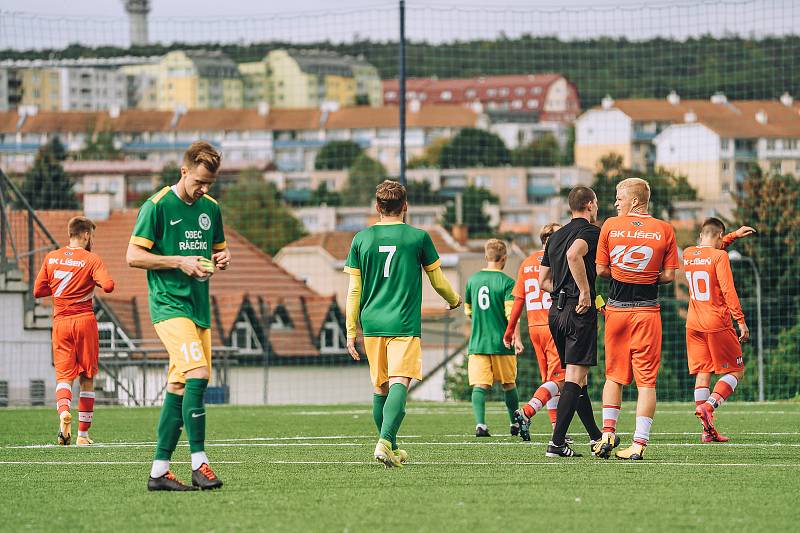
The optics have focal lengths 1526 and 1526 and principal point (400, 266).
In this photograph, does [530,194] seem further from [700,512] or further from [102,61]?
[700,512]

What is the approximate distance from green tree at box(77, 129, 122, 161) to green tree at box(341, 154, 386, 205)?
25517mm

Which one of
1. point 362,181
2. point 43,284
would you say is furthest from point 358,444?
point 362,181

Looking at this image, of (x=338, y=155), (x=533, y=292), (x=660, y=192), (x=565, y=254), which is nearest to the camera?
(x=565, y=254)

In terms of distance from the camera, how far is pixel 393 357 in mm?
9867

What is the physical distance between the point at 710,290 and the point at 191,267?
21.8ft

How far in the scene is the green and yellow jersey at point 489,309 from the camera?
1408 cm

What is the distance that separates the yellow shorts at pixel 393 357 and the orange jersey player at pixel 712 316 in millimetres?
4137

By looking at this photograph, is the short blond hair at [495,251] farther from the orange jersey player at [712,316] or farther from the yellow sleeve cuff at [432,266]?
the yellow sleeve cuff at [432,266]

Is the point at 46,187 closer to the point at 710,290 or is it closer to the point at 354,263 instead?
the point at 710,290

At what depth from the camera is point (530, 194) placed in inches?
6442

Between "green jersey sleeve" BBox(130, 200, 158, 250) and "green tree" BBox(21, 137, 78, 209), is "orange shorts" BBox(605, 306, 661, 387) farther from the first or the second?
"green tree" BBox(21, 137, 78, 209)

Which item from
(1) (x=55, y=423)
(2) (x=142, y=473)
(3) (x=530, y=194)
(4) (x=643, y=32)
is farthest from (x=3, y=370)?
(3) (x=530, y=194)

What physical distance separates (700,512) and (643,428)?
10.3ft

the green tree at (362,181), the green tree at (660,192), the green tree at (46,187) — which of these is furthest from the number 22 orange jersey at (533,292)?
the green tree at (362,181)
